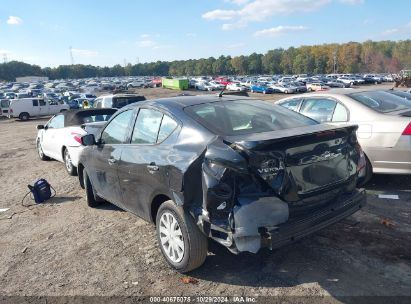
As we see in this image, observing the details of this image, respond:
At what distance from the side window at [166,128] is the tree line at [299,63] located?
141459mm

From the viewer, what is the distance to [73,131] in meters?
8.77

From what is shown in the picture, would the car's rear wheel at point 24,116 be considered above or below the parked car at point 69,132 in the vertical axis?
below

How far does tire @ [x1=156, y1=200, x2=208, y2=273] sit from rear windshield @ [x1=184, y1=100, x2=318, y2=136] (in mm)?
880

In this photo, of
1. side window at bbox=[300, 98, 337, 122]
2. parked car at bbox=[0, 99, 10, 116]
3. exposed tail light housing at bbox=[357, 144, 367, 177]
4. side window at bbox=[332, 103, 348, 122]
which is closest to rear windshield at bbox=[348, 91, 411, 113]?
side window at bbox=[332, 103, 348, 122]

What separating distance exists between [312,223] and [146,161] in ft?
6.00

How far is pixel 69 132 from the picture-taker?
8914 mm

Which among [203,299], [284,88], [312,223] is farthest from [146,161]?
[284,88]

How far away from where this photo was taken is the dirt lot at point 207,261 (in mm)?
3543

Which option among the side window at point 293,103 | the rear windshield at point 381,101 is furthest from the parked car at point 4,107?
the rear windshield at point 381,101

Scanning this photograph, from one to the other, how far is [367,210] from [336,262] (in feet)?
5.56

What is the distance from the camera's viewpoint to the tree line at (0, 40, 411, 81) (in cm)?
14425

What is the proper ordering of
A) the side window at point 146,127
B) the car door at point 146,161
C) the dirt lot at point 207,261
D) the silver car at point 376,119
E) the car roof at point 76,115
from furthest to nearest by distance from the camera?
the car roof at point 76,115 < the silver car at point 376,119 < the side window at point 146,127 < the car door at point 146,161 < the dirt lot at point 207,261

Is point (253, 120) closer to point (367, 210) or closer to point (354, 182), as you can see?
point (354, 182)

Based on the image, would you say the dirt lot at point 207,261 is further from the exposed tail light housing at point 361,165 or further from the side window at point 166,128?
the side window at point 166,128
